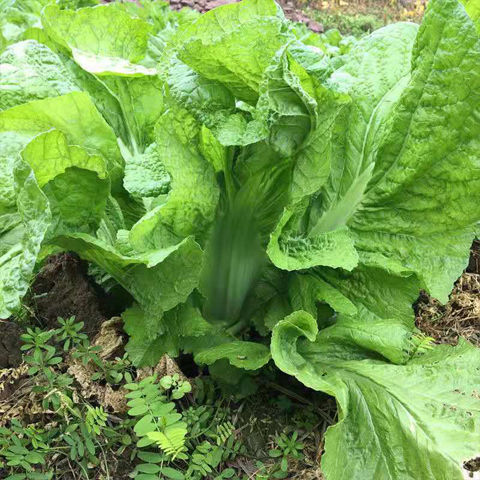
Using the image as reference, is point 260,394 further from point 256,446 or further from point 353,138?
point 353,138

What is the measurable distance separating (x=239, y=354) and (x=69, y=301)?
20.8 inches

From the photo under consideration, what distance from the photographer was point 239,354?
5.16ft

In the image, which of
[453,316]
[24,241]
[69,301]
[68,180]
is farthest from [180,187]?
[453,316]

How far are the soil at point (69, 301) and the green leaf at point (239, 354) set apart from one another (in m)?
0.34

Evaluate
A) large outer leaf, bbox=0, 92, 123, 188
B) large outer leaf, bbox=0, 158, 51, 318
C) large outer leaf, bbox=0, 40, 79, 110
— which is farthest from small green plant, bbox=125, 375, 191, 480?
large outer leaf, bbox=0, 40, 79, 110

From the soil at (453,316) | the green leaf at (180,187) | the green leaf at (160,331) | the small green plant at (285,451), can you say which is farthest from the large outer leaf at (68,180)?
the soil at (453,316)

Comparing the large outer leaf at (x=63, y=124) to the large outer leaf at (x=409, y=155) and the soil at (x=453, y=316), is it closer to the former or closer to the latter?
the large outer leaf at (x=409, y=155)

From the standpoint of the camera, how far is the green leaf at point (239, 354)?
1.52 metres

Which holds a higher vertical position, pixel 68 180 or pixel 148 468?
pixel 68 180

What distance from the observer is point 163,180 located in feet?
5.24

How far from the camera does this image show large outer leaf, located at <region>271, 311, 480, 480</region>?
1.29 m

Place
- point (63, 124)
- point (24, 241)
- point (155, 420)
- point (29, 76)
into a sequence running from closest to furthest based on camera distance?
1. point (24, 241)
2. point (155, 420)
3. point (63, 124)
4. point (29, 76)

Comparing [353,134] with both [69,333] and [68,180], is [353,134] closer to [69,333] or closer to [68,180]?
[68,180]

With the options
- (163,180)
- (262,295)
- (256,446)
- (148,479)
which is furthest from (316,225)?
(148,479)
